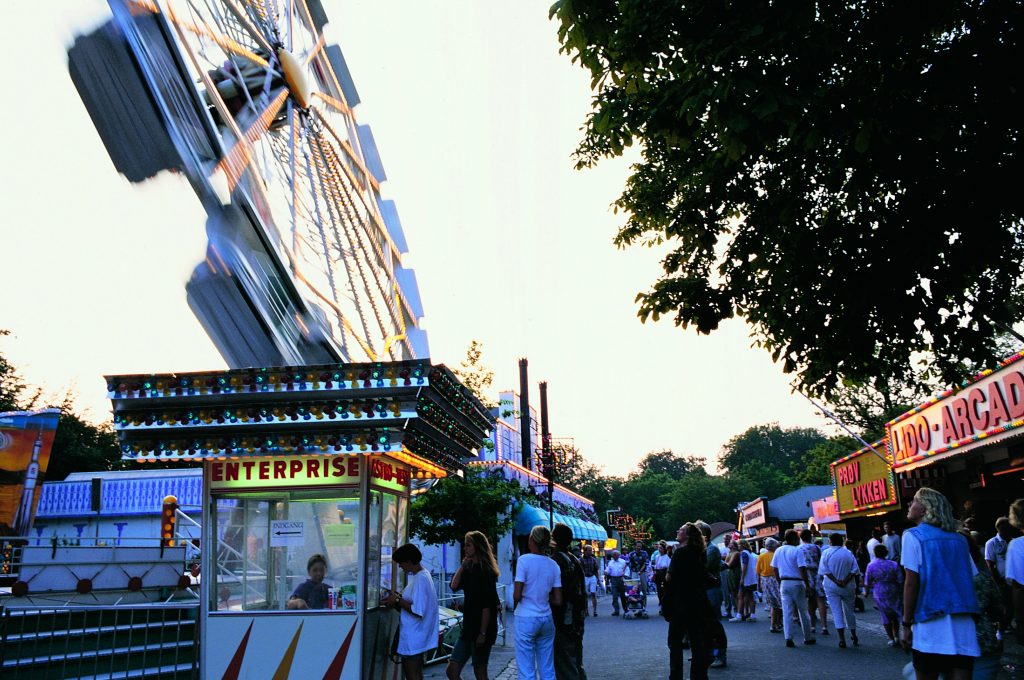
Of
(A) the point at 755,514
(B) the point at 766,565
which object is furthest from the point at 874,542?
(A) the point at 755,514

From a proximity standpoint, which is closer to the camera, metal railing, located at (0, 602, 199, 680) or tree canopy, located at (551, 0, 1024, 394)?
tree canopy, located at (551, 0, 1024, 394)

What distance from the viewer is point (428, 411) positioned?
8.25m

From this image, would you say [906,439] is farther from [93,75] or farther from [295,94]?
[93,75]

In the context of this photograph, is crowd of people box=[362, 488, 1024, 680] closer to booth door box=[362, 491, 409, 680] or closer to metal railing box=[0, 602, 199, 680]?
booth door box=[362, 491, 409, 680]

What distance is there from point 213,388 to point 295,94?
11.3 metres

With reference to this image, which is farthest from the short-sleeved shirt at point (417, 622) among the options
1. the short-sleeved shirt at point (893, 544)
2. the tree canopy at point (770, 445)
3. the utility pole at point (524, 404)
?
the tree canopy at point (770, 445)

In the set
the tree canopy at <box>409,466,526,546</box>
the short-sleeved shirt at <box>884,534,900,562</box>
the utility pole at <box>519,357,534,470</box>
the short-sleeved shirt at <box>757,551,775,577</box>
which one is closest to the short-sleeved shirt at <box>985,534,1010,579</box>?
the short-sleeved shirt at <box>884,534,900,562</box>

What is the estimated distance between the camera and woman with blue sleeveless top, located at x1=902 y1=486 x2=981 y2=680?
5.32 metres

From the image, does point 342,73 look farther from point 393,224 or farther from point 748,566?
point 748,566

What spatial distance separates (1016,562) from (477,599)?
4392 mm

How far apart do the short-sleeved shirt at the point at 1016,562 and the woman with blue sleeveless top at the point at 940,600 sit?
1.71 metres

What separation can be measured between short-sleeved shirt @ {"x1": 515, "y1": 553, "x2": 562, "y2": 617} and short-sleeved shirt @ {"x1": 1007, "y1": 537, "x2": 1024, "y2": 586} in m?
3.59

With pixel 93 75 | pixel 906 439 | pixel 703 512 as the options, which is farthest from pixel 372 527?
pixel 703 512

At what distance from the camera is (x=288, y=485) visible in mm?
8211
